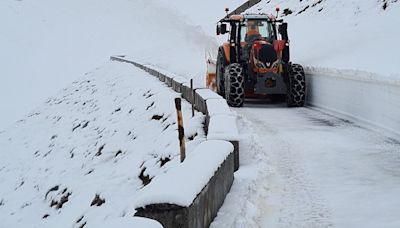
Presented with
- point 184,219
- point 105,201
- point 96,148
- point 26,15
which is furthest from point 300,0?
point 26,15

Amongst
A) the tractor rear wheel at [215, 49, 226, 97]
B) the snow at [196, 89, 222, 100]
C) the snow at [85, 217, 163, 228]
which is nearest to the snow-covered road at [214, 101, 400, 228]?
the snow at [196, 89, 222, 100]

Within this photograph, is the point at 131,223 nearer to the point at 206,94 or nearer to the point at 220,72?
the point at 206,94

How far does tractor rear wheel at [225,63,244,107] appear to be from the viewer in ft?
44.9

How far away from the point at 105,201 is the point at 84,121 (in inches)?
399

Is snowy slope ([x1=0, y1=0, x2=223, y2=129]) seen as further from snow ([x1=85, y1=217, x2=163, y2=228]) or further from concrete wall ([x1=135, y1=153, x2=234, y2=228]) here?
snow ([x1=85, y1=217, x2=163, y2=228])

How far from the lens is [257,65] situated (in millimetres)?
14344

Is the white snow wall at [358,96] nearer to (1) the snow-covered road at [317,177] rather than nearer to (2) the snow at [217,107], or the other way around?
(1) the snow-covered road at [317,177]

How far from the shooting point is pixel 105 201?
32.6 ft

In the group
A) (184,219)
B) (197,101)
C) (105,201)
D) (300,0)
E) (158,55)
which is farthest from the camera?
(158,55)

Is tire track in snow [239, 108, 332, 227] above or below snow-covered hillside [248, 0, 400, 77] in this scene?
below

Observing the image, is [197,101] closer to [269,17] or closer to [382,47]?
[269,17]

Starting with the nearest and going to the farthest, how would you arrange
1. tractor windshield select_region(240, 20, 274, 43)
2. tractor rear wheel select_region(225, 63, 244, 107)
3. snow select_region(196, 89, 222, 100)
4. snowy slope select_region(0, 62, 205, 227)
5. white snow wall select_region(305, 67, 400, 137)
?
white snow wall select_region(305, 67, 400, 137), snowy slope select_region(0, 62, 205, 227), snow select_region(196, 89, 222, 100), tractor rear wheel select_region(225, 63, 244, 107), tractor windshield select_region(240, 20, 274, 43)

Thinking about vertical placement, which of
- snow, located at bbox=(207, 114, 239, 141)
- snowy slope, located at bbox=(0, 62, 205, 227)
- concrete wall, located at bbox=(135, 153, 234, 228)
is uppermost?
snow, located at bbox=(207, 114, 239, 141)

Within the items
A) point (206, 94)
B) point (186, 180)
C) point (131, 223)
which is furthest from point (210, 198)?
point (206, 94)
